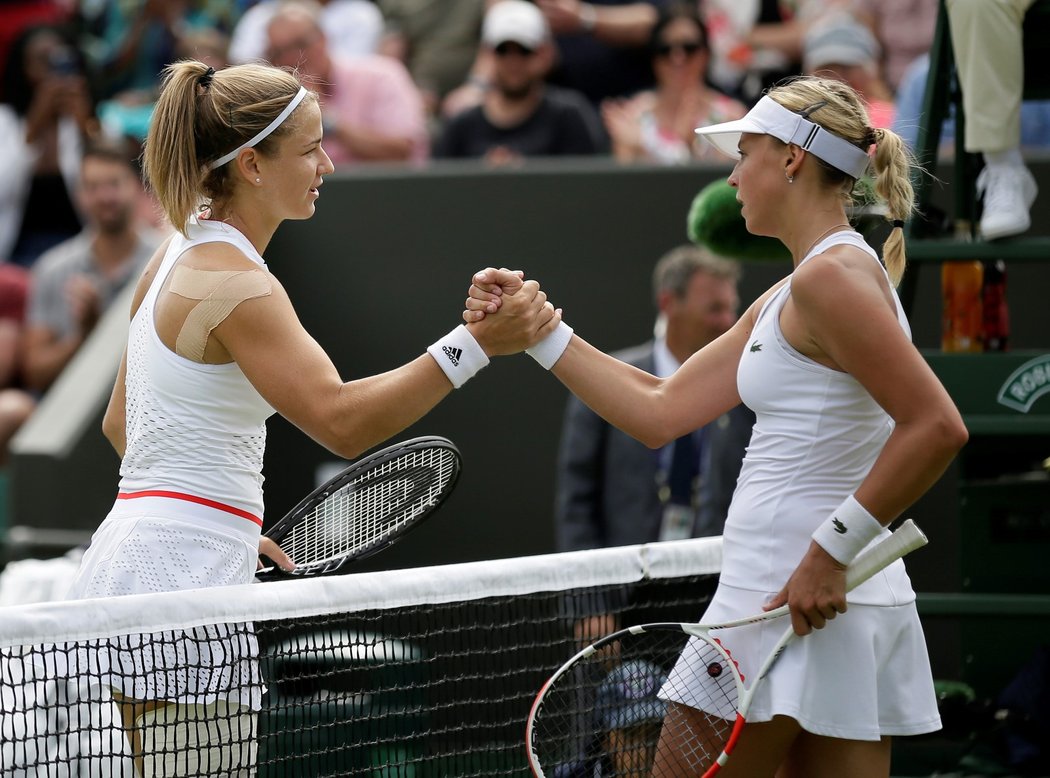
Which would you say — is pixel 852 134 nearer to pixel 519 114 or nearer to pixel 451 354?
pixel 451 354

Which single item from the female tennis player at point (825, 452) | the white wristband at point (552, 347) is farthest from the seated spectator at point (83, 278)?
the female tennis player at point (825, 452)

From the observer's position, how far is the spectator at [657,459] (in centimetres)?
554

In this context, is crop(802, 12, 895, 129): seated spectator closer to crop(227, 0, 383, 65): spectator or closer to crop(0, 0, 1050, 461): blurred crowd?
crop(0, 0, 1050, 461): blurred crowd

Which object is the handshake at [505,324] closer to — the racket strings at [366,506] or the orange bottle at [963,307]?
the racket strings at [366,506]

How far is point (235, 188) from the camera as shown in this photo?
2.93m

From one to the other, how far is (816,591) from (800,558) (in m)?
0.11

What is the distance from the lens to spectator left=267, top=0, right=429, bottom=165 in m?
7.76

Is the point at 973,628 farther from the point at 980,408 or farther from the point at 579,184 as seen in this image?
the point at 579,184

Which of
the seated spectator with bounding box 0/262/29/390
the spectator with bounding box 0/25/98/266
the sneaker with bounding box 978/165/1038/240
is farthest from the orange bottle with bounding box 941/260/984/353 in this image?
the spectator with bounding box 0/25/98/266

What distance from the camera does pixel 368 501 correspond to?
338cm

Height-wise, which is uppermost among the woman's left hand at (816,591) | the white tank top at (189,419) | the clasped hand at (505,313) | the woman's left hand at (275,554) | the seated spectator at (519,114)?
the seated spectator at (519,114)

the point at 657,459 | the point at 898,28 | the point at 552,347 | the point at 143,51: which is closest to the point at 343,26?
the point at 143,51

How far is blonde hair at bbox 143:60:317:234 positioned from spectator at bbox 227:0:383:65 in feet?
19.8

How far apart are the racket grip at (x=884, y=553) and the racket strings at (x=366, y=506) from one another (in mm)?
918
